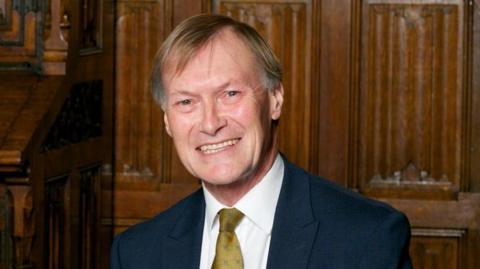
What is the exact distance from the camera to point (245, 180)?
267 centimetres

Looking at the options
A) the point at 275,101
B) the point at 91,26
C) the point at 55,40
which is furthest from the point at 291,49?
the point at 275,101

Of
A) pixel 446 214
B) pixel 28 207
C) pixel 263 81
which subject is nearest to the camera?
pixel 263 81

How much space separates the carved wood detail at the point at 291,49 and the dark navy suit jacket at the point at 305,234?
2.03 m

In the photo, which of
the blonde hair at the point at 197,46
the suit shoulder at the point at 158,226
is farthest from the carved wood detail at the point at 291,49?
the blonde hair at the point at 197,46

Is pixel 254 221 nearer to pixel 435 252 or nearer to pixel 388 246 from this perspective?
pixel 388 246

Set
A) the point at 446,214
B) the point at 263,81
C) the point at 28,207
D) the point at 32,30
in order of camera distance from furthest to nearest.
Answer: the point at 446,214
the point at 32,30
the point at 28,207
the point at 263,81

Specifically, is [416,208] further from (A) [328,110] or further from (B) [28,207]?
(B) [28,207]

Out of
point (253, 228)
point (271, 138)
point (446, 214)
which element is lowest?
point (446, 214)

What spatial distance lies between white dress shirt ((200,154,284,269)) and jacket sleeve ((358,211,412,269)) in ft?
0.83

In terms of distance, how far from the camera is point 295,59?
4844 millimetres

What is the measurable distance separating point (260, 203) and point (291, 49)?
221 centimetres

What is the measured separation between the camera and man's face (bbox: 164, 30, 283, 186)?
2586mm

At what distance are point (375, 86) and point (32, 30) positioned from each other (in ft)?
4.79

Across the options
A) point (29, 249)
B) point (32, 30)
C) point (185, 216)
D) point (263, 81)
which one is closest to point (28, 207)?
point (29, 249)
